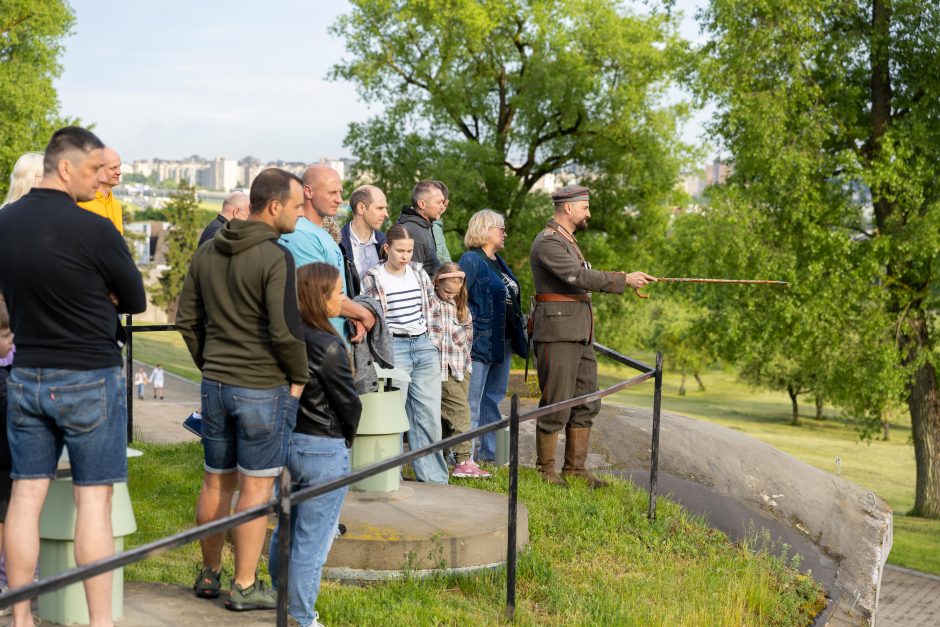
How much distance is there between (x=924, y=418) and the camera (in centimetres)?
1994

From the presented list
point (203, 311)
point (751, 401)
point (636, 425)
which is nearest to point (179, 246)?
point (751, 401)

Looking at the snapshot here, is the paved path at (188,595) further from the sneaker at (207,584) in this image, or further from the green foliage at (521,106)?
the green foliage at (521,106)

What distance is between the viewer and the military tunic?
24.2 feet

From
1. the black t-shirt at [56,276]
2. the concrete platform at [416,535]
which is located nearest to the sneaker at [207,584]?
the concrete platform at [416,535]

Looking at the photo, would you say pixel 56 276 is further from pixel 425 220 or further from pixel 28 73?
pixel 28 73

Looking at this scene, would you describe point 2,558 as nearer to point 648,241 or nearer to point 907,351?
point 907,351

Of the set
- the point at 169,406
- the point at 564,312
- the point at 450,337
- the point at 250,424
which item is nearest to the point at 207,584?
the point at 250,424

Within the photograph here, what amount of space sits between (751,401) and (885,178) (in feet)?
153

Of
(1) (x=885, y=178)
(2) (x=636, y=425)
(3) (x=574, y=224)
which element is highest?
(1) (x=885, y=178)

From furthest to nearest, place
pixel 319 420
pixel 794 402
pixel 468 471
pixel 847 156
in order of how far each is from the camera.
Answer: pixel 794 402 < pixel 847 156 < pixel 468 471 < pixel 319 420

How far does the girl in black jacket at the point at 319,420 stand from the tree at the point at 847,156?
14748 mm

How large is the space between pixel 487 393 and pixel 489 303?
2.92 feet

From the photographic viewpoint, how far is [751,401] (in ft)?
204

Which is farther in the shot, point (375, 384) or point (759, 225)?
point (759, 225)
